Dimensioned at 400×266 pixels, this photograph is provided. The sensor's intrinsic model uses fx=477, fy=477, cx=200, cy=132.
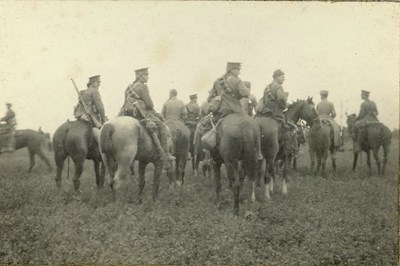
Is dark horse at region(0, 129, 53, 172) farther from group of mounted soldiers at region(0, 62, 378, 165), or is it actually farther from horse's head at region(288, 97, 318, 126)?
horse's head at region(288, 97, 318, 126)

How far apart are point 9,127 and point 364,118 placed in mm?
9500

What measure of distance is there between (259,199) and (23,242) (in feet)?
16.8

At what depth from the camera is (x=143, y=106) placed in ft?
33.6

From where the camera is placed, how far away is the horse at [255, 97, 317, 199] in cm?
1074

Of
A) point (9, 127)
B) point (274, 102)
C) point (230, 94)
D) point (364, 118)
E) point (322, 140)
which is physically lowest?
point (322, 140)

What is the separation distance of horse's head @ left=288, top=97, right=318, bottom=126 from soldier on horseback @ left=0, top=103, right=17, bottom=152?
6.41 m

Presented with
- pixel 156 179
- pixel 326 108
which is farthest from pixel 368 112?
pixel 156 179

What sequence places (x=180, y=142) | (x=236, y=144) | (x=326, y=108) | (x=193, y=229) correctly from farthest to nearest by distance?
1. (x=326, y=108)
2. (x=180, y=142)
3. (x=236, y=144)
4. (x=193, y=229)

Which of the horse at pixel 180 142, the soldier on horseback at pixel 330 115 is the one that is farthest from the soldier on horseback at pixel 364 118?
the horse at pixel 180 142

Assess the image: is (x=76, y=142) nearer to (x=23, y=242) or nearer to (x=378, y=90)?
(x=23, y=242)

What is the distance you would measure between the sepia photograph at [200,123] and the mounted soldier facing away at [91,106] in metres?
0.03

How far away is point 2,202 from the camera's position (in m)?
9.29

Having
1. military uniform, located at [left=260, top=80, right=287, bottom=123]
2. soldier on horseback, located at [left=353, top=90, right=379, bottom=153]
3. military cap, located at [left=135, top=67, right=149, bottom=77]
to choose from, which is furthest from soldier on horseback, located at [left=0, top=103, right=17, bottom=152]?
soldier on horseback, located at [left=353, top=90, right=379, bottom=153]

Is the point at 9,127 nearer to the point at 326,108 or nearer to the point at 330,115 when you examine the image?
the point at 326,108
